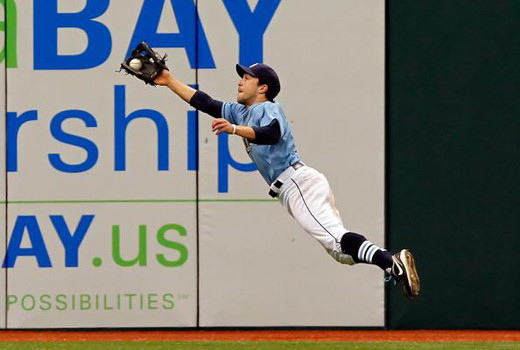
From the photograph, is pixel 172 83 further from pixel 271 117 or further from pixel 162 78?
pixel 271 117

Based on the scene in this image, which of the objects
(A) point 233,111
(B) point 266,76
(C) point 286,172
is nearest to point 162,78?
(A) point 233,111

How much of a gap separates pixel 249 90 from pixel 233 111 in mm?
184

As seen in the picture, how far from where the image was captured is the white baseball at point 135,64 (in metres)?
7.93

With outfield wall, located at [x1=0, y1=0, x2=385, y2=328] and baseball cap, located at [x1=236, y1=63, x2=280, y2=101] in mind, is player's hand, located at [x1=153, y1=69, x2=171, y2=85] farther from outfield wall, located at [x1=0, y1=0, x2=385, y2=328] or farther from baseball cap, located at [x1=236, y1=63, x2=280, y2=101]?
outfield wall, located at [x1=0, y1=0, x2=385, y2=328]

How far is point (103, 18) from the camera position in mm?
10750

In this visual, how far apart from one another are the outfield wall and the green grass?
1057 millimetres

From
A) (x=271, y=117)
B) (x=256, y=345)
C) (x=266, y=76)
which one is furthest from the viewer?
(x=256, y=345)

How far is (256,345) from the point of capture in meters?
9.36

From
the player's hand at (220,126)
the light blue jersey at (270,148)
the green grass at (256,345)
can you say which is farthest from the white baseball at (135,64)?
the green grass at (256,345)

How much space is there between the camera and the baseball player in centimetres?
733
